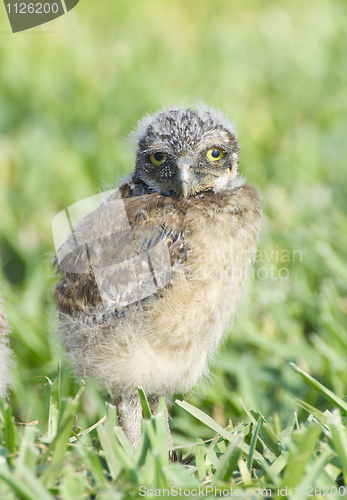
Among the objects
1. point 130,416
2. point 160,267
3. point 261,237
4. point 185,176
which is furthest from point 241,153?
point 130,416

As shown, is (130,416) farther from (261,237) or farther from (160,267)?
(261,237)

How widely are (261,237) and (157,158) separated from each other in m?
1.78

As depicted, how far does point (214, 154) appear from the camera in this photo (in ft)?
5.68

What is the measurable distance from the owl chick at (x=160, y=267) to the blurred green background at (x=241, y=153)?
28 cm

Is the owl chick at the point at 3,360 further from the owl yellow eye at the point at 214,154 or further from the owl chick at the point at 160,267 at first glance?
the owl yellow eye at the point at 214,154

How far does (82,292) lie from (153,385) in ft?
1.42

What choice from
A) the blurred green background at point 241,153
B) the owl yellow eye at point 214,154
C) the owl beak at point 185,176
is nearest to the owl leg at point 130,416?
the blurred green background at point 241,153

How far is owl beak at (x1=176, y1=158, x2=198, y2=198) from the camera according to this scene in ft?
5.24

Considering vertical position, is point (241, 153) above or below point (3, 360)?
above

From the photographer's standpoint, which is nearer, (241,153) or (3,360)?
(3,360)

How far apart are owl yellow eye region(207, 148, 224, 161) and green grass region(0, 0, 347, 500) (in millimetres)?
491

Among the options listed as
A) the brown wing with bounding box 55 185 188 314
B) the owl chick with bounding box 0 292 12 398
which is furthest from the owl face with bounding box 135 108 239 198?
the owl chick with bounding box 0 292 12 398

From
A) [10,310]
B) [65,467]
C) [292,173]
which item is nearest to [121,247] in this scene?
[65,467]

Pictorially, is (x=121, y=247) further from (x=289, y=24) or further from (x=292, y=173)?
(x=289, y=24)
